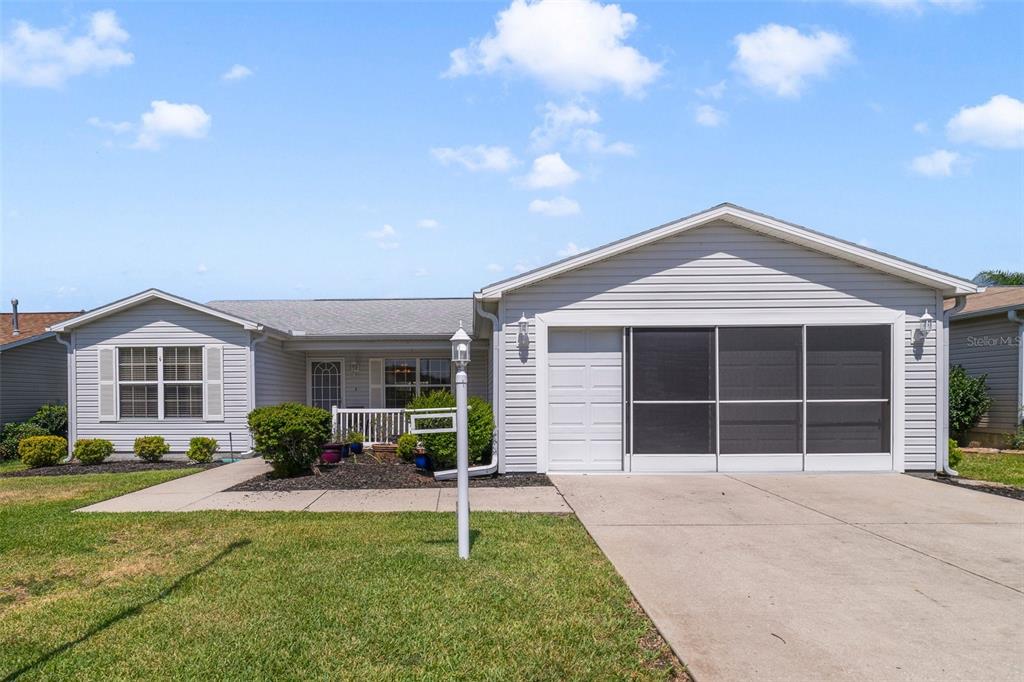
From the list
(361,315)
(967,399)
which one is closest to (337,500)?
(361,315)


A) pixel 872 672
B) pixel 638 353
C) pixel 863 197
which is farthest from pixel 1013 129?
pixel 872 672

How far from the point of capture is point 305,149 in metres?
11.8

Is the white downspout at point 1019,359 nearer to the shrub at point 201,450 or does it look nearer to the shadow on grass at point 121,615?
the shadow on grass at point 121,615

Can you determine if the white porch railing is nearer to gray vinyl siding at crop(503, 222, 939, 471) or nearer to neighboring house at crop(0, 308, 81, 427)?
gray vinyl siding at crop(503, 222, 939, 471)

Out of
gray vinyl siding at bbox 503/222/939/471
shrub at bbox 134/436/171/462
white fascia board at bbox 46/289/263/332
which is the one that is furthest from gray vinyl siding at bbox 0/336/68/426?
gray vinyl siding at bbox 503/222/939/471

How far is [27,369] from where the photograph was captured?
1683cm

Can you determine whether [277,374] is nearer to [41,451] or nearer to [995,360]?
[41,451]

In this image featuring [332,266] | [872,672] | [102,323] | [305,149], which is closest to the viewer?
[872,672]

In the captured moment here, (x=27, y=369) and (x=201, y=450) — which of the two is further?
(x=27, y=369)

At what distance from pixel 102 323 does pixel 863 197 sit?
663 inches

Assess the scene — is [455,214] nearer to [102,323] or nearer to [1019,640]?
[102,323]

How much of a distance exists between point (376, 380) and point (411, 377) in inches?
37.0

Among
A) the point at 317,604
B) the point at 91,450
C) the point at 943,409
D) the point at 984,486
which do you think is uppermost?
the point at 943,409

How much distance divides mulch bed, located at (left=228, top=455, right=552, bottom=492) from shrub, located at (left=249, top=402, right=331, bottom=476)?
0.95ft
